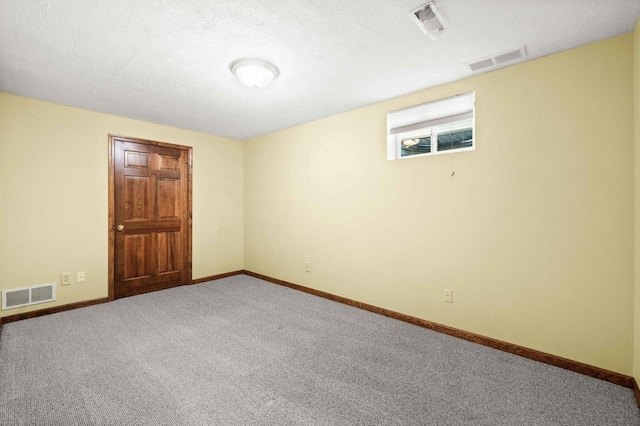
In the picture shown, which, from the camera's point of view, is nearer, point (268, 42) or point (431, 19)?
point (431, 19)

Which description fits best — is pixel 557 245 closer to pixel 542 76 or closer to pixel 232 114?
pixel 542 76

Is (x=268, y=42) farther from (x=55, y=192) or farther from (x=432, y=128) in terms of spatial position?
(x=55, y=192)

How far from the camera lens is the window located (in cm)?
274

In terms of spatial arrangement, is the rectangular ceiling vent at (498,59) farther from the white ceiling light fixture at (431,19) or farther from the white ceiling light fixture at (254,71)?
the white ceiling light fixture at (254,71)

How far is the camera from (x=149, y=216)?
4195 mm

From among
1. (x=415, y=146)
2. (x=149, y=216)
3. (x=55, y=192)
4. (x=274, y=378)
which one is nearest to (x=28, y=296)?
(x=55, y=192)

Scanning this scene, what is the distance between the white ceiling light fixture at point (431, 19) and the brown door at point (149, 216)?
12.9ft

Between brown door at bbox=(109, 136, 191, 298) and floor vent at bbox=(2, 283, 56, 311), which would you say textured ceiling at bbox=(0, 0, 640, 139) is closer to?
brown door at bbox=(109, 136, 191, 298)

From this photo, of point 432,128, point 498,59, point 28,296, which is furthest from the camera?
point 28,296

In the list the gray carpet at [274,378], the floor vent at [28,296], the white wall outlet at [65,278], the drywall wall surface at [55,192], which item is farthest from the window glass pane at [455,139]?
the floor vent at [28,296]

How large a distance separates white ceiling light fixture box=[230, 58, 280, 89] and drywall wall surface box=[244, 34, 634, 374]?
1465mm

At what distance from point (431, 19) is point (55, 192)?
4.39 metres

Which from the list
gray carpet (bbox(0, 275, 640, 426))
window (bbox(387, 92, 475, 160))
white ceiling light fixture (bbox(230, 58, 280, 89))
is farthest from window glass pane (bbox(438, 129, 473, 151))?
gray carpet (bbox(0, 275, 640, 426))

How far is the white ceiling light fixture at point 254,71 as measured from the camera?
2.36m
